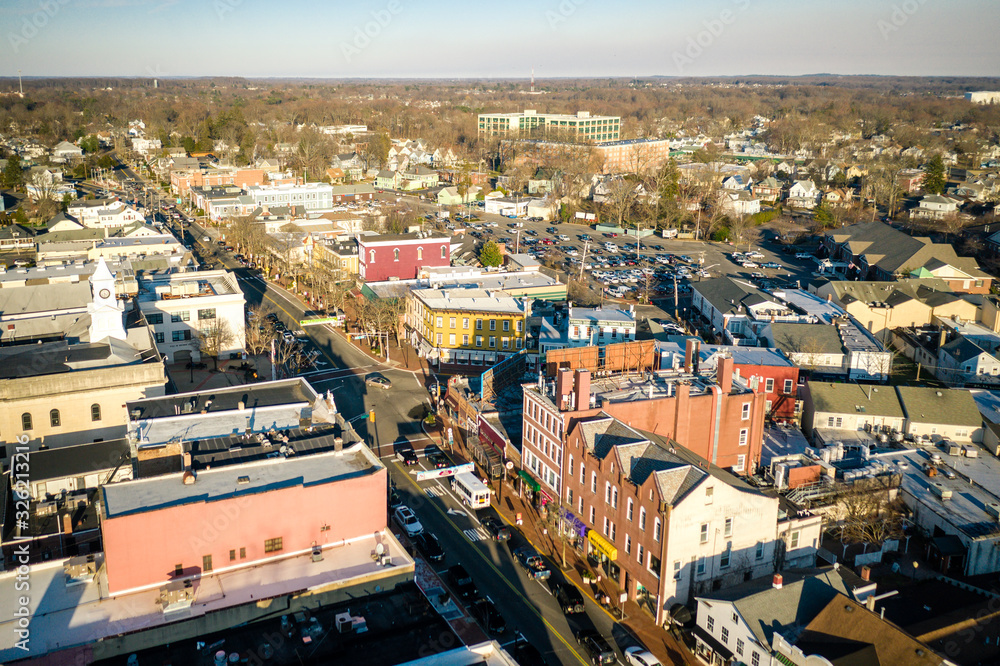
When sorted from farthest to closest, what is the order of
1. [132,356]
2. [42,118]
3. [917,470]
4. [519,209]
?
[42,118]
[519,209]
[132,356]
[917,470]

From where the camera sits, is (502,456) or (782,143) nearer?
(502,456)

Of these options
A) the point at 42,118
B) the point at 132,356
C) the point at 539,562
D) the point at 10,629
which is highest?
the point at 42,118

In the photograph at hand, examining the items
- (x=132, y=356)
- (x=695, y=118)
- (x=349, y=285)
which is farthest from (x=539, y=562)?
(x=695, y=118)

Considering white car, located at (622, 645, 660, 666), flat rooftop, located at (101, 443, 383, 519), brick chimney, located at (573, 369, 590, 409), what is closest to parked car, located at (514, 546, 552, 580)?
white car, located at (622, 645, 660, 666)

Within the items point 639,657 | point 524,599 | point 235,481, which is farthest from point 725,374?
point 235,481

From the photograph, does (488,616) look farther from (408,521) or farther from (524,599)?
(408,521)

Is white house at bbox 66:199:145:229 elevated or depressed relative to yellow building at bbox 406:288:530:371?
elevated

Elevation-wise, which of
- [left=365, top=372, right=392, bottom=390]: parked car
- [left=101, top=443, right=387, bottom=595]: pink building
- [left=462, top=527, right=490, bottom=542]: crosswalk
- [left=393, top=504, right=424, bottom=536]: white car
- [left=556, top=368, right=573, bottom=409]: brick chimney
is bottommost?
[left=462, top=527, right=490, bottom=542]: crosswalk

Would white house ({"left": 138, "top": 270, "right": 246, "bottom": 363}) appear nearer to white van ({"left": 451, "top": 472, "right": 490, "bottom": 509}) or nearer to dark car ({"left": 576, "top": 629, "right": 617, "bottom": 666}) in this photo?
white van ({"left": 451, "top": 472, "right": 490, "bottom": 509})

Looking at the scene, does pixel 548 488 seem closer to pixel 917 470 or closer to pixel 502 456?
pixel 502 456
